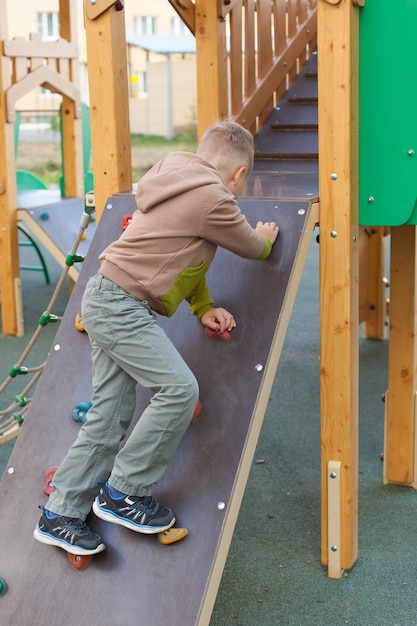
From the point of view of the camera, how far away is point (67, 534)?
255cm

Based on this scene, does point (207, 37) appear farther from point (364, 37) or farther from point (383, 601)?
point (383, 601)

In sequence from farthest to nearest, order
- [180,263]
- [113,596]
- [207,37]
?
[207,37], [180,263], [113,596]

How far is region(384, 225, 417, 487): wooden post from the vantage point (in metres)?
3.64

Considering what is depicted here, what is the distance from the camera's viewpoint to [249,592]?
9.82 ft

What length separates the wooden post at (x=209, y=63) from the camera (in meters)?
4.12

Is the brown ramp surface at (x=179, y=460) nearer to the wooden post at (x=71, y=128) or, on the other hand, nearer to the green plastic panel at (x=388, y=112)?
the green plastic panel at (x=388, y=112)

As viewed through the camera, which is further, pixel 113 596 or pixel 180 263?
pixel 180 263

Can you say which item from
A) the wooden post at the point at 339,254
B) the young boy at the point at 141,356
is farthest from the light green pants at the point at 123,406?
the wooden post at the point at 339,254

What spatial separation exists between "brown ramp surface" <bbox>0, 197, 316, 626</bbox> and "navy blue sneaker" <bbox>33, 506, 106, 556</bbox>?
1.9 inches

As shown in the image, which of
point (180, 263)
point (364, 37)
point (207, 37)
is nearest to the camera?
point (180, 263)

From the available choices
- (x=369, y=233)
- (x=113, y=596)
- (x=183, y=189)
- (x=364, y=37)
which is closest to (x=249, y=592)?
(x=113, y=596)

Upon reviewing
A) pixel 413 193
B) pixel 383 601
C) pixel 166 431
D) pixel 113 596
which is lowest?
pixel 383 601

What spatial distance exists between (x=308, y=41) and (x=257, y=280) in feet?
9.47

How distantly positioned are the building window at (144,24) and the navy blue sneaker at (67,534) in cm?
2576
